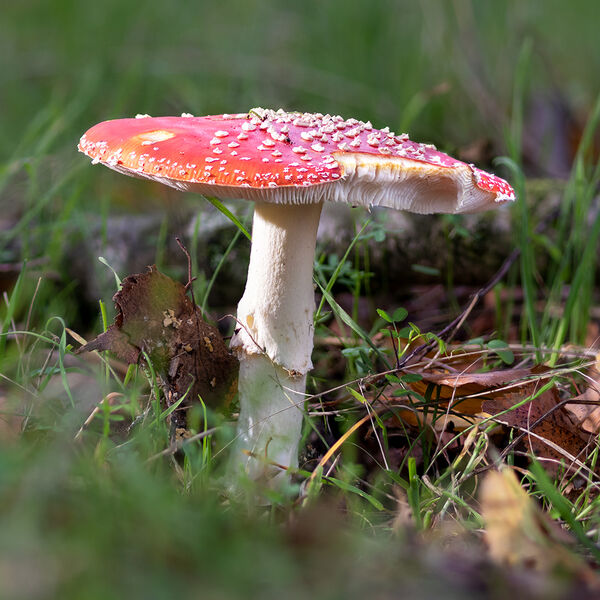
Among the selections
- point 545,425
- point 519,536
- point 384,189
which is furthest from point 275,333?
point 519,536

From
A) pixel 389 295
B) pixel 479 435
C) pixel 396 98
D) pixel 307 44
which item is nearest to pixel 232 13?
pixel 307 44

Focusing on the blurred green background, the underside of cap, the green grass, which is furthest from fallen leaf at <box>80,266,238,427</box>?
the blurred green background

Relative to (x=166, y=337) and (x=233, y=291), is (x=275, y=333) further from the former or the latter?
(x=233, y=291)

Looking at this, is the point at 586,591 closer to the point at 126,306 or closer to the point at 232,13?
the point at 126,306

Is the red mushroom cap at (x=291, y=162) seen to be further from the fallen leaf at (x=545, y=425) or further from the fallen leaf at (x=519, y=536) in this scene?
the fallen leaf at (x=519, y=536)

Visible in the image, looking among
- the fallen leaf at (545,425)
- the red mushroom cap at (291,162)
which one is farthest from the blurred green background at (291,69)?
the fallen leaf at (545,425)

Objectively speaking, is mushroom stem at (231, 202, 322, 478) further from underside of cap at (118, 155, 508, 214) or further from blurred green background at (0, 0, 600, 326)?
blurred green background at (0, 0, 600, 326)
